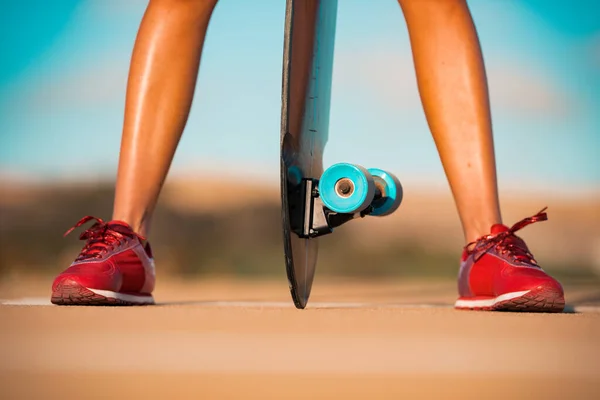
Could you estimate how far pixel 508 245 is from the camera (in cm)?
175

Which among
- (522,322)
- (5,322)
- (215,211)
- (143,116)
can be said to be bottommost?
(215,211)

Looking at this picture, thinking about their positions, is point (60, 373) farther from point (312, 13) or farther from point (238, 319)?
point (312, 13)

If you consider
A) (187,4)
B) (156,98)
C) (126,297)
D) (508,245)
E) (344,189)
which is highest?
(187,4)

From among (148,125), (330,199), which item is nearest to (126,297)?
(148,125)

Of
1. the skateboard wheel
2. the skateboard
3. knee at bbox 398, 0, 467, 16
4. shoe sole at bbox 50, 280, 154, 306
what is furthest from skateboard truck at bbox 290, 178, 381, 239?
knee at bbox 398, 0, 467, 16

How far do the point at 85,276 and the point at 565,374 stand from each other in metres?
1.08

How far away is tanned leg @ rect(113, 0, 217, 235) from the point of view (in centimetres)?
189

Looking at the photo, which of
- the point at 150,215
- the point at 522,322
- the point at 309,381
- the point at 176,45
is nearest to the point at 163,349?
the point at 309,381

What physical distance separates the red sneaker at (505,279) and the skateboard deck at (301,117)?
380 mm

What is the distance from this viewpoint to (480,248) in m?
1.79

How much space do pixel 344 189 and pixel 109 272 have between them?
58 centimetres

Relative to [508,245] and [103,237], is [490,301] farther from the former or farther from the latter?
[103,237]

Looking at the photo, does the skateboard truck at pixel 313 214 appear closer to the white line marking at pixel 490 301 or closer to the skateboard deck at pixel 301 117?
the skateboard deck at pixel 301 117

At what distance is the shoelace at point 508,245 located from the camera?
1.71 m
